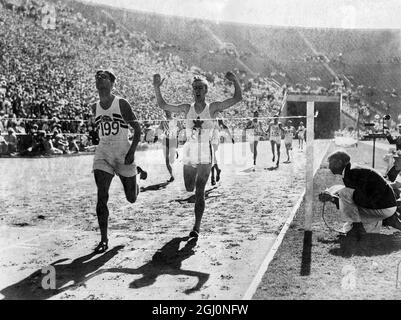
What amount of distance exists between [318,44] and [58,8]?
50.8m

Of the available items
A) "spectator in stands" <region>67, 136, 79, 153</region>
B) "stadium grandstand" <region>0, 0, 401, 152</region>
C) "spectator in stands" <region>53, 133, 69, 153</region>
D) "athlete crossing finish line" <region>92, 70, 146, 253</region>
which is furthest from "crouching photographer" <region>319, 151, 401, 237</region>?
"spectator in stands" <region>67, 136, 79, 153</region>

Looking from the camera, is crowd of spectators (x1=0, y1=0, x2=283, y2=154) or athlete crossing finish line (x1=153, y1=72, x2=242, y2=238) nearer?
athlete crossing finish line (x1=153, y1=72, x2=242, y2=238)

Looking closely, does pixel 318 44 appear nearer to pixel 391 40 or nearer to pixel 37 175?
pixel 391 40

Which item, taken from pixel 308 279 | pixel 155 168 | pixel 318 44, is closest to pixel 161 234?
pixel 308 279

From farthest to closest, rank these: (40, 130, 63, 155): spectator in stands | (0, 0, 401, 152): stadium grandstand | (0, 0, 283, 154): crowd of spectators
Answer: (0, 0, 401, 152): stadium grandstand
(0, 0, 283, 154): crowd of spectators
(40, 130, 63, 155): spectator in stands

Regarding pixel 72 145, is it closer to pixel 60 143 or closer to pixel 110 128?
pixel 60 143

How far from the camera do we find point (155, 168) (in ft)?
52.3

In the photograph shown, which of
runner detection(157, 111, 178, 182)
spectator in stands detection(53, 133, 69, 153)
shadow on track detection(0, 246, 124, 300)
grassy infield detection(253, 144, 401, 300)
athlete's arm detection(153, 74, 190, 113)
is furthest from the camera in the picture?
spectator in stands detection(53, 133, 69, 153)

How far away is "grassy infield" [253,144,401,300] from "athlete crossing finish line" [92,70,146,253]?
1955 millimetres

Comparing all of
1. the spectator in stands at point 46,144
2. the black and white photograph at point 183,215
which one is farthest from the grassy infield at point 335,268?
the spectator in stands at point 46,144

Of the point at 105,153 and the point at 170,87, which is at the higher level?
the point at 170,87

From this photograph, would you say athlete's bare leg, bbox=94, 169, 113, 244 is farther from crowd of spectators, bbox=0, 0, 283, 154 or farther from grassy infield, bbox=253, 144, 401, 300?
crowd of spectators, bbox=0, 0, 283, 154

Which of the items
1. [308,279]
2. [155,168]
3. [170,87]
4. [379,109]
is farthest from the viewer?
[379,109]

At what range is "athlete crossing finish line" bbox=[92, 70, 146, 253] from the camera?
5.70 meters
